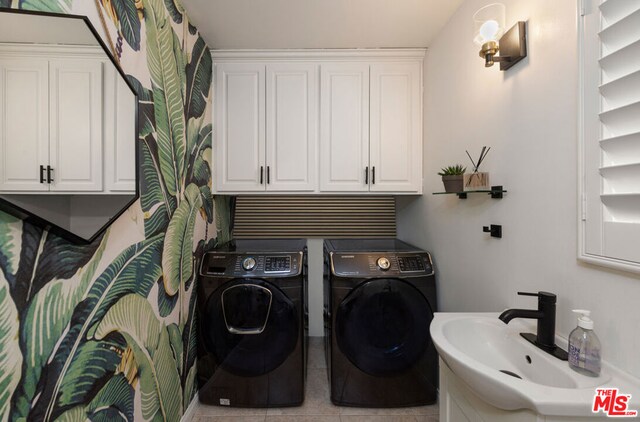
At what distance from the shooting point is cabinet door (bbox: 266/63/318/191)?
2102 mm

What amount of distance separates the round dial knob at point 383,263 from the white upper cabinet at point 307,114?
60cm

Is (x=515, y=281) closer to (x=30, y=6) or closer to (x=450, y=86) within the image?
(x=450, y=86)

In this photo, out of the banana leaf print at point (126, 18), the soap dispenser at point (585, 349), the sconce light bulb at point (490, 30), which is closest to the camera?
the soap dispenser at point (585, 349)

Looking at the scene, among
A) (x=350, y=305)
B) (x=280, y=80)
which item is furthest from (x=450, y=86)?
(x=350, y=305)

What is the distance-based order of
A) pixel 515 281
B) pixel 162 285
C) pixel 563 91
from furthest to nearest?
pixel 162 285
pixel 515 281
pixel 563 91

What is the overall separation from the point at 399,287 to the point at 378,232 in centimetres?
90

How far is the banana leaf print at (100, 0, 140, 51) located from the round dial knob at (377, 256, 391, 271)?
1749mm

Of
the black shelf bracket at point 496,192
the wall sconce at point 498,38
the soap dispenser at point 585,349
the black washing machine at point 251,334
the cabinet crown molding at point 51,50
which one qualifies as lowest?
the black washing machine at point 251,334

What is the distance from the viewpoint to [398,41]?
2.01 m

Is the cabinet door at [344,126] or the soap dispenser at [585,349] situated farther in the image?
the cabinet door at [344,126]

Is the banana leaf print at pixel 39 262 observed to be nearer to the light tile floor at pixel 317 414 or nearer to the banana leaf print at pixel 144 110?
the banana leaf print at pixel 144 110

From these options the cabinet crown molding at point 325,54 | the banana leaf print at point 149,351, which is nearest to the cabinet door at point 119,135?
the banana leaf print at point 149,351

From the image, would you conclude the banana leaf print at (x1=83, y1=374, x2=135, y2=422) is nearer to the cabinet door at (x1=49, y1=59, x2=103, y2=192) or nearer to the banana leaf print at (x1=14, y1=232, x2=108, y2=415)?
the banana leaf print at (x1=14, y1=232, x2=108, y2=415)

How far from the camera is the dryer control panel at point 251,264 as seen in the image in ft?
5.83
